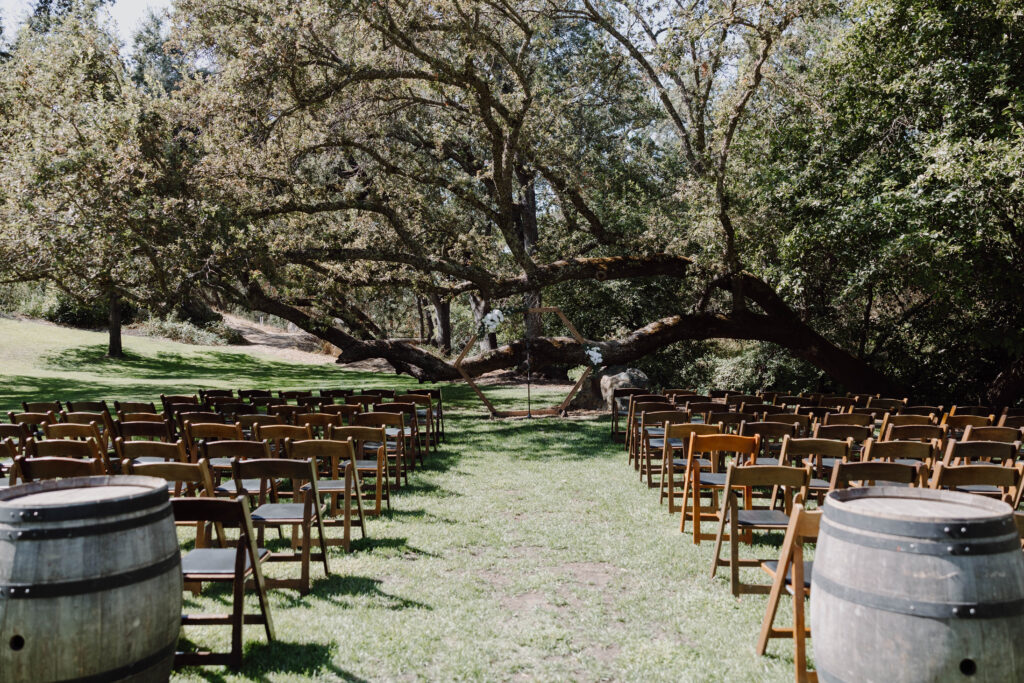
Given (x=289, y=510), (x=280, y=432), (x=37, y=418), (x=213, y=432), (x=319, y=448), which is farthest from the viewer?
(x=37, y=418)

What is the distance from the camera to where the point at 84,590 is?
2.69m

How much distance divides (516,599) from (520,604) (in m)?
0.10

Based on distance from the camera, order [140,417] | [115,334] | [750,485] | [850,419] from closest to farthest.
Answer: [750,485], [850,419], [140,417], [115,334]

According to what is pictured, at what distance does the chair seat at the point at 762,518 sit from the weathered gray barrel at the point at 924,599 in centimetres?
213

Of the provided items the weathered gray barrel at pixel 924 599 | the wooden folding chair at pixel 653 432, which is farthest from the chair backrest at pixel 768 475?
the wooden folding chair at pixel 653 432

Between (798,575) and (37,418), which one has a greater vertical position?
(37,418)

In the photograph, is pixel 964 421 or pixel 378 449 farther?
pixel 964 421

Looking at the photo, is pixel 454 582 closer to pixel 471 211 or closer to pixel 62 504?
pixel 62 504

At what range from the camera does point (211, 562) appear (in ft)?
13.0

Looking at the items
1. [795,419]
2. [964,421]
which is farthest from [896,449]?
[964,421]

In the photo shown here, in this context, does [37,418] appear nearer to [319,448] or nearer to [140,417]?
[140,417]

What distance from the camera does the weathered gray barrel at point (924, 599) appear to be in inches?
97.3

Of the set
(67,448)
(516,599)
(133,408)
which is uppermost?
(67,448)

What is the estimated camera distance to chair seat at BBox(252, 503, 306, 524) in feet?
15.6
